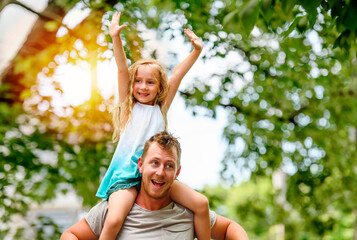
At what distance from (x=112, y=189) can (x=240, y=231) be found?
0.77 meters

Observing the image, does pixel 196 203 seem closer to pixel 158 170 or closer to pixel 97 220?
pixel 158 170

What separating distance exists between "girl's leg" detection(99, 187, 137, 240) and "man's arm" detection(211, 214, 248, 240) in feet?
1.85

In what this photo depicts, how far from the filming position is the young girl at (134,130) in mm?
2445

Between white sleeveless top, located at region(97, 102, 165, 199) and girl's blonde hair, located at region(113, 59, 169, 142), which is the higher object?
girl's blonde hair, located at region(113, 59, 169, 142)

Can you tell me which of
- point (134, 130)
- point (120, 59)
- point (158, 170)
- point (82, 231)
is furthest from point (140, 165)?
point (120, 59)

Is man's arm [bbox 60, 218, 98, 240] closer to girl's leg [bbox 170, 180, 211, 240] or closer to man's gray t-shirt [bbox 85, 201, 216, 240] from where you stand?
man's gray t-shirt [bbox 85, 201, 216, 240]

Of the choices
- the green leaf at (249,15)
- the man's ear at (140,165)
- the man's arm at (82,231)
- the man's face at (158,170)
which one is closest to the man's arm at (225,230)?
the man's face at (158,170)

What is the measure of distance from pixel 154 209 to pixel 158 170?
11.0 inches

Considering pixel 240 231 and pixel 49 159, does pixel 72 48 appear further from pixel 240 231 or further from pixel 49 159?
pixel 240 231

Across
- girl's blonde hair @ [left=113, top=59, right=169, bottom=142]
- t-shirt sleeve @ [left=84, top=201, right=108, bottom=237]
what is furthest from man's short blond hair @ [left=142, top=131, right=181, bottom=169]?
t-shirt sleeve @ [left=84, top=201, right=108, bottom=237]

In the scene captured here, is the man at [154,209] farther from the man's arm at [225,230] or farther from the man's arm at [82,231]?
the man's arm at [225,230]

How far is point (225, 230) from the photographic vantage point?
2727 mm

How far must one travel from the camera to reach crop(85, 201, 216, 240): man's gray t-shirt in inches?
96.2

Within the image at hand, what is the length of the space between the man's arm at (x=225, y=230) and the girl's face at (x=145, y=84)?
2.72 feet
